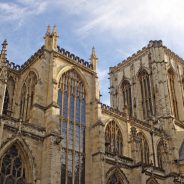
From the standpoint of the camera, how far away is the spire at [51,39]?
29.0 meters

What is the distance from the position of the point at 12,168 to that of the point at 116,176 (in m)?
9.72

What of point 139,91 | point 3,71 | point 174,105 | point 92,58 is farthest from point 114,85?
point 3,71

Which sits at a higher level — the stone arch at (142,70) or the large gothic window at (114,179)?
the stone arch at (142,70)

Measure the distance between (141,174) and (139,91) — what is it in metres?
20.5

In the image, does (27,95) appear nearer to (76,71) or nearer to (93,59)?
(76,71)

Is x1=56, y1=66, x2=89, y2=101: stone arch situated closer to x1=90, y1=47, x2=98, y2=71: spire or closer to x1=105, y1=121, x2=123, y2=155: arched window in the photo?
x1=90, y1=47, x2=98, y2=71: spire

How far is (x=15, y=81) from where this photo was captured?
30.9 m

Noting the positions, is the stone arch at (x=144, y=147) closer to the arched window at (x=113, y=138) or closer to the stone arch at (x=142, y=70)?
the arched window at (x=113, y=138)

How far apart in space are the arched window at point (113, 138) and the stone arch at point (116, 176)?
369 centimetres

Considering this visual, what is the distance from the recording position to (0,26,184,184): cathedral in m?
22.8

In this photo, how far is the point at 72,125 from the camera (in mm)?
27797

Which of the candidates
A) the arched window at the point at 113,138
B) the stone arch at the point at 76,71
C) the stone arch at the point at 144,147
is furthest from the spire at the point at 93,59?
the stone arch at the point at 144,147

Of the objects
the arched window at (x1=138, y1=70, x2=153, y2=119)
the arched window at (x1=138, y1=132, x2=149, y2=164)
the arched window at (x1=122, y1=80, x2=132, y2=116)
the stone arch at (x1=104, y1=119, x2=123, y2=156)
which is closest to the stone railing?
the stone arch at (x1=104, y1=119, x2=123, y2=156)

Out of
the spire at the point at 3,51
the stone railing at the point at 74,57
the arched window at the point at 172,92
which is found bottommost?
the spire at the point at 3,51
